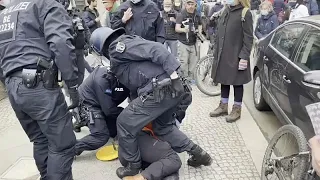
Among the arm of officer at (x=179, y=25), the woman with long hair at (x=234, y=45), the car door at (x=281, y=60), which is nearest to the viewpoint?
the car door at (x=281, y=60)

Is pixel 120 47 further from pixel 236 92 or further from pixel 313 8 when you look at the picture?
pixel 313 8

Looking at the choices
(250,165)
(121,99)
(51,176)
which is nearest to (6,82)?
(51,176)

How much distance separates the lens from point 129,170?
121 inches

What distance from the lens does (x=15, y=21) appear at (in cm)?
258

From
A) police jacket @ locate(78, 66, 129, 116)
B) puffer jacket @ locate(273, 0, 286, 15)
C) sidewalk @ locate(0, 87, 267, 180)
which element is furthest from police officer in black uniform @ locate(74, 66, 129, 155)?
puffer jacket @ locate(273, 0, 286, 15)

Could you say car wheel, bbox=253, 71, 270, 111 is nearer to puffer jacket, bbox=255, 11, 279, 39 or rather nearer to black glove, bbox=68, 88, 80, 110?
puffer jacket, bbox=255, 11, 279, 39

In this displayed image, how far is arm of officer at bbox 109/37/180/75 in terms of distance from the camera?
9.14 feet

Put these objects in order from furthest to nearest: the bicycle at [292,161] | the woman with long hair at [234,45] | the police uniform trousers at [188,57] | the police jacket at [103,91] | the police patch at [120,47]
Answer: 1. the police uniform trousers at [188,57]
2. the woman with long hair at [234,45]
3. the police jacket at [103,91]
4. the police patch at [120,47]
5. the bicycle at [292,161]

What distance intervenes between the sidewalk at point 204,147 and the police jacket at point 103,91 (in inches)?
23.7

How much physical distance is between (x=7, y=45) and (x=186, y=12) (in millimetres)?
4062

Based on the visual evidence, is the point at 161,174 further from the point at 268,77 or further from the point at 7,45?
the point at 268,77

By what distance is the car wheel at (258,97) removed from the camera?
16.0ft

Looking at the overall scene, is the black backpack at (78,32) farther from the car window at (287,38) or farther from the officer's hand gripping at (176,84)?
the car window at (287,38)

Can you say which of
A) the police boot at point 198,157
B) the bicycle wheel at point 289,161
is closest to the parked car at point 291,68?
the bicycle wheel at point 289,161
